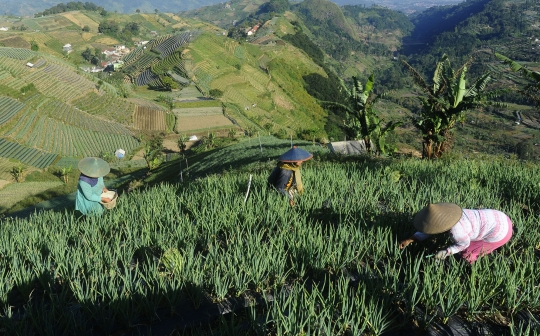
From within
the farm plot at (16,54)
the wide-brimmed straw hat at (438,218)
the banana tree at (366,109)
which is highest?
the wide-brimmed straw hat at (438,218)

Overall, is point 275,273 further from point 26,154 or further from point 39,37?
point 39,37

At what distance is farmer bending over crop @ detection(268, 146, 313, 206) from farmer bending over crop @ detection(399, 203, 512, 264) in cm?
192

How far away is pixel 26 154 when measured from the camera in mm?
30281

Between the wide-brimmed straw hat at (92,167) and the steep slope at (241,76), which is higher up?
the wide-brimmed straw hat at (92,167)

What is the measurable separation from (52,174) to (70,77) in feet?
79.1

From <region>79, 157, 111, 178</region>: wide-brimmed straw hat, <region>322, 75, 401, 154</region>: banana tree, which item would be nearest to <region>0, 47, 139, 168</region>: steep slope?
<region>322, 75, 401, 154</region>: banana tree

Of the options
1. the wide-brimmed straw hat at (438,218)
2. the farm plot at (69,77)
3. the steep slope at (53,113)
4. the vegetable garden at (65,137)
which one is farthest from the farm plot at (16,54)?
the wide-brimmed straw hat at (438,218)

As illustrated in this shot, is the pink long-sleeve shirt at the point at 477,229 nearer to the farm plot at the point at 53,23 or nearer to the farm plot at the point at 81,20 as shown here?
the farm plot at the point at 53,23

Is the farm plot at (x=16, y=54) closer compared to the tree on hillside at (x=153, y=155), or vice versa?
the tree on hillside at (x=153, y=155)

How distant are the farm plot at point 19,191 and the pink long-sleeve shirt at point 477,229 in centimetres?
2299

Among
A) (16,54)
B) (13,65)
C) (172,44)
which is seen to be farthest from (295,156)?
(172,44)

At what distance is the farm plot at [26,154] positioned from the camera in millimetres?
29406

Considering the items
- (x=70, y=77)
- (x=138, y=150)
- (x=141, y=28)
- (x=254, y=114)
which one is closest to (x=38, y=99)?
(x=70, y=77)

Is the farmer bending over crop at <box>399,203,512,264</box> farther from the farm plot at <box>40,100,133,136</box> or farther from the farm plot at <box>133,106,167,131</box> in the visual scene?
the farm plot at <box>40,100,133,136</box>
